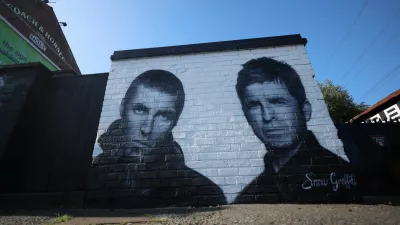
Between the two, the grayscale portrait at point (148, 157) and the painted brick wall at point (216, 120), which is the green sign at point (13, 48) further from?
the grayscale portrait at point (148, 157)

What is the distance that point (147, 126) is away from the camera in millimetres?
4098

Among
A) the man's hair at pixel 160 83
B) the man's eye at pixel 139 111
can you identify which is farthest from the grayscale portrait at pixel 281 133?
the man's eye at pixel 139 111

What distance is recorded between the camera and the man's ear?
388 cm

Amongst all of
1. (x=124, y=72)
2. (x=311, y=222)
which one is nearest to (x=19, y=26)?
(x=124, y=72)

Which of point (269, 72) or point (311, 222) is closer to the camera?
point (311, 222)

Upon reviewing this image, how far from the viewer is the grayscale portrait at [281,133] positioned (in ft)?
11.2

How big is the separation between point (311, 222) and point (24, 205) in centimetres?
480

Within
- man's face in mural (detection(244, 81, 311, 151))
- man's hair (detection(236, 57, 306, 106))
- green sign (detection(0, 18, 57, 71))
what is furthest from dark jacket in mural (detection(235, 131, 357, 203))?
green sign (detection(0, 18, 57, 71))

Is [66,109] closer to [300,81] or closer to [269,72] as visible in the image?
[269,72]

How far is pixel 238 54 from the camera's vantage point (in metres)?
4.64

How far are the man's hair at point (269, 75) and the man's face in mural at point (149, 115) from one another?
1495 mm

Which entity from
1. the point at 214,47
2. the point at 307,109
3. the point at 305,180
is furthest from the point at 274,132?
the point at 214,47

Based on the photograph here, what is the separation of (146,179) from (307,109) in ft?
10.8

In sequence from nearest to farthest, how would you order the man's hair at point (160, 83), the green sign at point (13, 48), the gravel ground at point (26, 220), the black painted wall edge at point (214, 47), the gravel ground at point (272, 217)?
the gravel ground at point (272, 217)
the gravel ground at point (26, 220)
the man's hair at point (160, 83)
the black painted wall edge at point (214, 47)
the green sign at point (13, 48)
